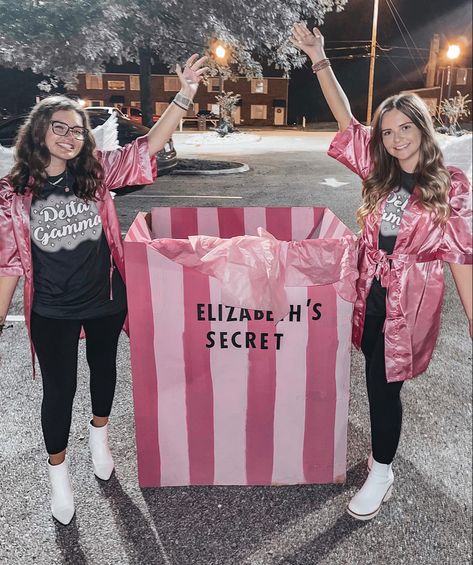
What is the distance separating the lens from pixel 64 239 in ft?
5.86

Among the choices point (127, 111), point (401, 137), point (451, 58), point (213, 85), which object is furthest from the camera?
point (451, 58)

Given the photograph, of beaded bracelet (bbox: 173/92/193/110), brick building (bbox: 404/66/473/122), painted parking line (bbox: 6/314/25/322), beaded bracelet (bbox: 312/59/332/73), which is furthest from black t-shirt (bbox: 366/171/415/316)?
painted parking line (bbox: 6/314/25/322)

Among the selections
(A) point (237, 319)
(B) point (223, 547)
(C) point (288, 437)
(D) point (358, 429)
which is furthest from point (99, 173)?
(D) point (358, 429)

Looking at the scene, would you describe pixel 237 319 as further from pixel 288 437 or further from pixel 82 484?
pixel 82 484

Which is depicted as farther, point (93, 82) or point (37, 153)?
point (93, 82)

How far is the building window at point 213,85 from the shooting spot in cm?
269

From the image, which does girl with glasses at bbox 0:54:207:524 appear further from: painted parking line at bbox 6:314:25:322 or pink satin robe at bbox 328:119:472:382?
painted parking line at bbox 6:314:25:322

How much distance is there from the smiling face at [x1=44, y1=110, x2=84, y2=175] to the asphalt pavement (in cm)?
120

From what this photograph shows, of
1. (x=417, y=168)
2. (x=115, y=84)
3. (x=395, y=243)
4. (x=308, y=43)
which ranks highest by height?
(x=308, y=43)

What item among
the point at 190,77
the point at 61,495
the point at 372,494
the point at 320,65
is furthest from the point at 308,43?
the point at 61,495

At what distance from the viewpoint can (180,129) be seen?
2.81m

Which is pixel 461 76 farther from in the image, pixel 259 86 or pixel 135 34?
pixel 135 34

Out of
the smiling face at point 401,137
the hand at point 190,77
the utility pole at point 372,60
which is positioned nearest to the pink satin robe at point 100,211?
the hand at point 190,77

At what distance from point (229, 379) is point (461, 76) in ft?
7.75
